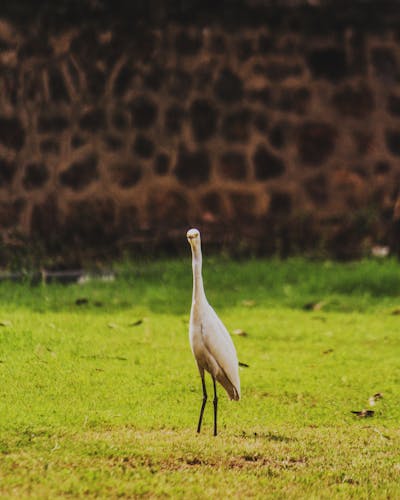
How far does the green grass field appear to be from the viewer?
455cm

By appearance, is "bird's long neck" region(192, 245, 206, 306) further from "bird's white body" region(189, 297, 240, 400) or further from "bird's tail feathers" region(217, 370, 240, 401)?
"bird's tail feathers" region(217, 370, 240, 401)

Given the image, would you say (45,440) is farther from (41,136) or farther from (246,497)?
(41,136)

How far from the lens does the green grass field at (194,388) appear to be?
4.55m

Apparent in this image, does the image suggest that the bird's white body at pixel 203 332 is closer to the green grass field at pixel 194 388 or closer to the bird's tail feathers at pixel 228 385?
the bird's tail feathers at pixel 228 385

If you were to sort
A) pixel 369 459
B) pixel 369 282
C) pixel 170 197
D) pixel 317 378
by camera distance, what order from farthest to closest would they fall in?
pixel 170 197 → pixel 369 282 → pixel 317 378 → pixel 369 459

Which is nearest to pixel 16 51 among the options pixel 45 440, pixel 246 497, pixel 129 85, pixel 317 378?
pixel 129 85

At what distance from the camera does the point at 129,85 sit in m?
11.8

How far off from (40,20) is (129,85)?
4.01 ft

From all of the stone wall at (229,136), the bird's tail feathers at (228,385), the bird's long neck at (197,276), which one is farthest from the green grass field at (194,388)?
the stone wall at (229,136)

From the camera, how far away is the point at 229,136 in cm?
1176

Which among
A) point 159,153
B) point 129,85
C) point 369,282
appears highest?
point 129,85

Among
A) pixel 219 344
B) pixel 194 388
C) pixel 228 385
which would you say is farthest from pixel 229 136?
pixel 219 344

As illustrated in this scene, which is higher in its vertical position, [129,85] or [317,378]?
[129,85]

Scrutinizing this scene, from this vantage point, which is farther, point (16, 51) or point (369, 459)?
point (16, 51)
